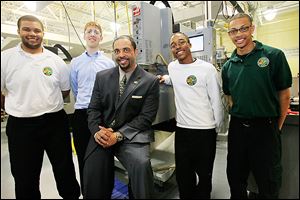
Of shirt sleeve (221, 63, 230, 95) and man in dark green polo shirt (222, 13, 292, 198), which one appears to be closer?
man in dark green polo shirt (222, 13, 292, 198)

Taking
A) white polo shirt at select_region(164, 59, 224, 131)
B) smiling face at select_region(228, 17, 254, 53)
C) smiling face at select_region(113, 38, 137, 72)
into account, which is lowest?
white polo shirt at select_region(164, 59, 224, 131)

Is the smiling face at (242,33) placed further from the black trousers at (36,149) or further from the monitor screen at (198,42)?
the black trousers at (36,149)

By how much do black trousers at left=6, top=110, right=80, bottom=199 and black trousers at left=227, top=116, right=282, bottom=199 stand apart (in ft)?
4.61

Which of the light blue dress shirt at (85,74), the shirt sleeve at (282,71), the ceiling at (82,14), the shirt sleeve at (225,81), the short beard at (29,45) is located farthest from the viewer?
the ceiling at (82,14)

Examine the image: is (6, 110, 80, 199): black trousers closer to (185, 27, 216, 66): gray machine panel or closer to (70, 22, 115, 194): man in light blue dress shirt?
(70, 22, 115, 194): man in light blue dress shirt

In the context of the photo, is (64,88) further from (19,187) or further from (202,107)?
(202,107)

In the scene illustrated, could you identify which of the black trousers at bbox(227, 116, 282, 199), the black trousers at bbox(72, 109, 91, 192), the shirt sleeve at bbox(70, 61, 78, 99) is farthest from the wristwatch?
the black trousers at bbox(227, 116, 282, 199)

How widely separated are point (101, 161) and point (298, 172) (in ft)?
5.78

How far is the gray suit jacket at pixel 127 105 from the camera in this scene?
1.57m

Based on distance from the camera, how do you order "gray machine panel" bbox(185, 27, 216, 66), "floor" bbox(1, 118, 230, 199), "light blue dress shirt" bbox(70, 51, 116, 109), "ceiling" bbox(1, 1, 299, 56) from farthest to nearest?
"ceiling" bbox(1, 1, 299, 56)
"gray machine panel" bbox(185, 27, 216, 66)
"floor" bbox(1, 118, 230, 199)
"light blue dress shirt" bbox(70, 51, 116, 109)

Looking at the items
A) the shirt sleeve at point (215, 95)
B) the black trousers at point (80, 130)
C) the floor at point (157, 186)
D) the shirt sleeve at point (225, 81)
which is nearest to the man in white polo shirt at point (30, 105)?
the black trousers at point (80, 130)

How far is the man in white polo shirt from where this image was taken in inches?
61.6

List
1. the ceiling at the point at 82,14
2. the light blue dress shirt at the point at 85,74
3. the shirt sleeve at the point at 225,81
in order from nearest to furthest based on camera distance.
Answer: the shirt sleeve at the point at 225,81 < the light blue dress shirt at the point at 85,74 < the ceiling at the point at 82,14

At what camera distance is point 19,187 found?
5.36 feet
